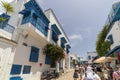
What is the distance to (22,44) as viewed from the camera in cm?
1146

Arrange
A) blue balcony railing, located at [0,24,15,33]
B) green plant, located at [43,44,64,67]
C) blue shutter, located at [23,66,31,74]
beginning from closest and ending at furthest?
blue balcony railing, located at [0,24,15,33]
blue shutter, located at [23,66,31,74]
green plant, located at [43,44,64,67]

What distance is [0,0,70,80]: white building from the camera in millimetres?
9523

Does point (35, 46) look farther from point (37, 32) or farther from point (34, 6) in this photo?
point (34, 6)

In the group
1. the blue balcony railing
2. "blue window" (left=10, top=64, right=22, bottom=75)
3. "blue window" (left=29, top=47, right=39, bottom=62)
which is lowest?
"blue window" (left=10, top=64, right=22, bottom=75)

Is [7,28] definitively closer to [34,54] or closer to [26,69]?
[34,54]

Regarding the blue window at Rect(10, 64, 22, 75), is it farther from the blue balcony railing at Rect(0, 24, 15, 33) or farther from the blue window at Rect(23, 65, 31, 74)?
the blue balcony railing at Rect(0, 24, 15, 33)

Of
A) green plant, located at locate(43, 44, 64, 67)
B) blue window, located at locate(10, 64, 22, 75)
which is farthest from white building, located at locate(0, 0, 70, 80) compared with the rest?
green plant, located at locate(43, 44, 64, 67)

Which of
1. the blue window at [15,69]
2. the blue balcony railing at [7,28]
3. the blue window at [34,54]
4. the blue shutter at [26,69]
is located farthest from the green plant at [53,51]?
the blue balcony railing at [7,28]

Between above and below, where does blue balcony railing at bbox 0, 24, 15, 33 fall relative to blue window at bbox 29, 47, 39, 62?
above

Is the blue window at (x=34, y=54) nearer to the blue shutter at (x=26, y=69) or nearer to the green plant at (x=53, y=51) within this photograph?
the blue shutter at (x=26, y=69)

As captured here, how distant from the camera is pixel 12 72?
33.3 ft

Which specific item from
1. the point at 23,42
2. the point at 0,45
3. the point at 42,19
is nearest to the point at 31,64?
the point at 23,42

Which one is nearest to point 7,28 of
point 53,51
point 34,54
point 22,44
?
point 22,44

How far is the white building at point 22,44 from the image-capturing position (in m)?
9.52
